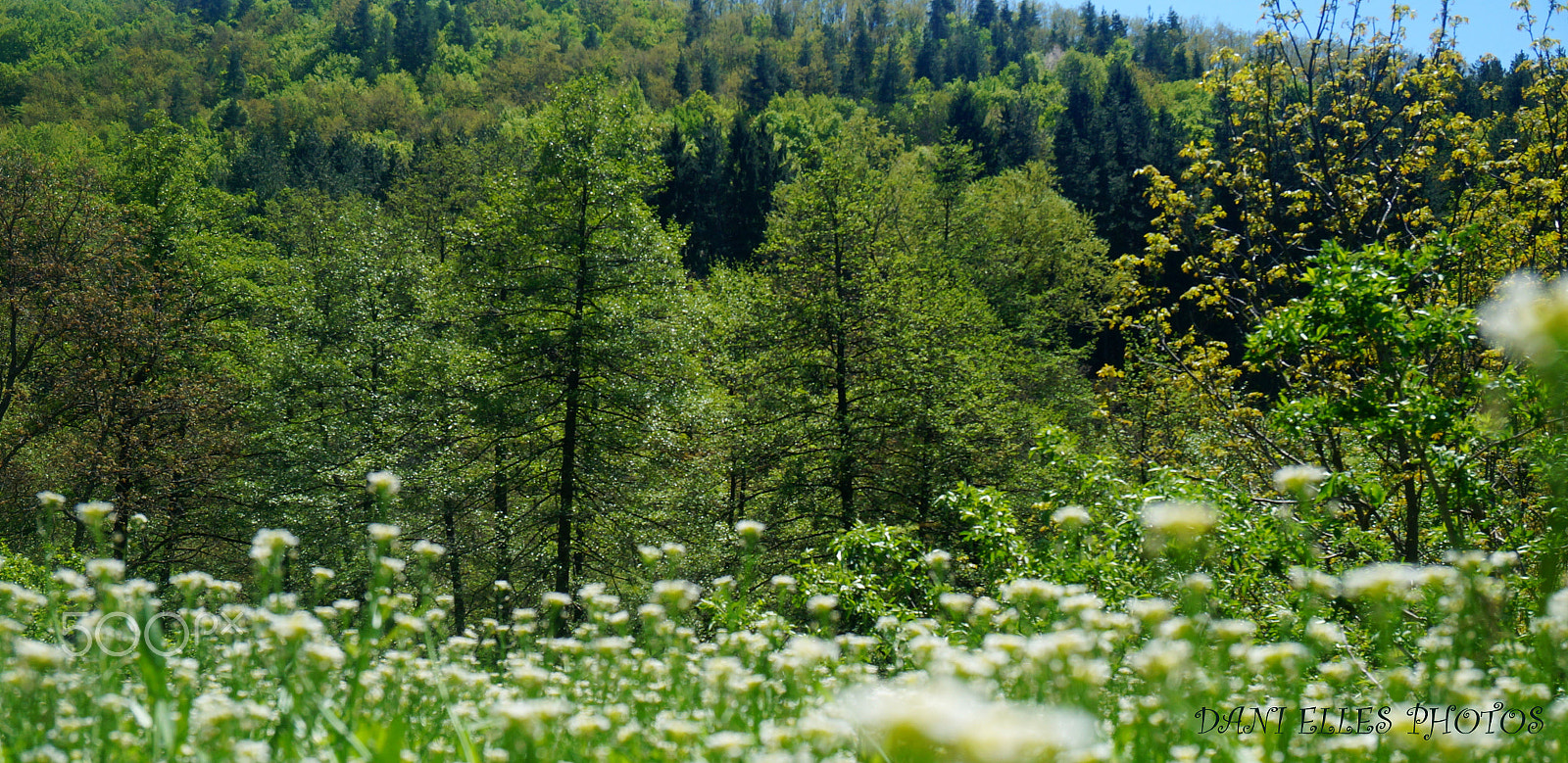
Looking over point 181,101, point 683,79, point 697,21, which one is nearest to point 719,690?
point 683,79

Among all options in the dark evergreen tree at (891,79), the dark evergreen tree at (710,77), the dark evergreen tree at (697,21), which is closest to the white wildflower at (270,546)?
the dark evergreen tree at (710,77)

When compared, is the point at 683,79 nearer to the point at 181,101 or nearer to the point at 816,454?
the point at 181,101

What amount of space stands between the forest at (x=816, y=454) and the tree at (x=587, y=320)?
0.31ft

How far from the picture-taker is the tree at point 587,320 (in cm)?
1391

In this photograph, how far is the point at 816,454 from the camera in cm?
1519

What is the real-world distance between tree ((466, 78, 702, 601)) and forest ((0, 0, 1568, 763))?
0.31ft

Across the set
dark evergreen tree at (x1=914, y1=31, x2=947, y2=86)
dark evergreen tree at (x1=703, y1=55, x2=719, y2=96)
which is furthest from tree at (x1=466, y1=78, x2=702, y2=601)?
dark evergreen tree at (x1=914, y1=31, x2=947, y2=86)

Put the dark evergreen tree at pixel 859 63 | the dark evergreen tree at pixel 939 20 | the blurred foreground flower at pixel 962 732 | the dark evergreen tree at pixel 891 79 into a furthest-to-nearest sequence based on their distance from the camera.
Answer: the dark evergreen tree at pixel 939 20, the dark evergreen tree at pixel 859 63, the dark evergreen tree at pixel 891 79, the blurred foreground flower at pixel 962 732

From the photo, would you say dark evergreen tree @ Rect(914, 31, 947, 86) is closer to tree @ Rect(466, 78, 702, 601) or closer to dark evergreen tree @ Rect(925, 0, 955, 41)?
dark evergreen tree @ Rect(925, 0, 955, 41)

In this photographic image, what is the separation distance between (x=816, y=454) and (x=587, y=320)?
484cm

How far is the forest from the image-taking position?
231cm

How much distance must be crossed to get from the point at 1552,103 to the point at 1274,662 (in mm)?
10043

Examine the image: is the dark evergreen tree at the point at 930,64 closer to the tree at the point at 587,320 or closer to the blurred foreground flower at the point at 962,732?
the tree at the point at 587,320

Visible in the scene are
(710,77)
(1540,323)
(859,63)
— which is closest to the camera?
(1540,323)
